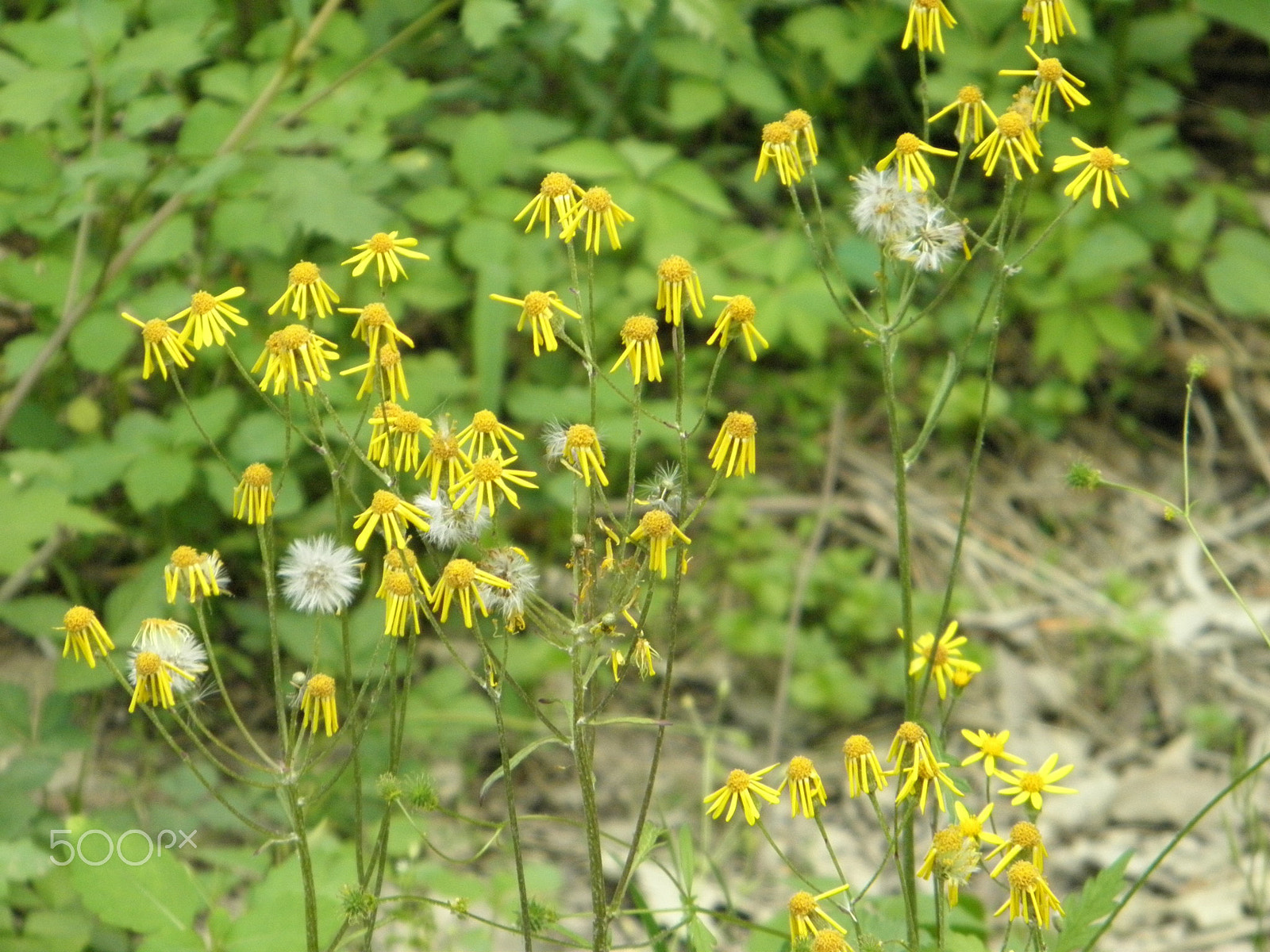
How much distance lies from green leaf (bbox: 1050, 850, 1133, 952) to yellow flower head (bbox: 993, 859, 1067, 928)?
13cm

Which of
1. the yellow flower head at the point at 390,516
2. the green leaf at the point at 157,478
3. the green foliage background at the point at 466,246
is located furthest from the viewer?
the green leaf at the point at 157,478

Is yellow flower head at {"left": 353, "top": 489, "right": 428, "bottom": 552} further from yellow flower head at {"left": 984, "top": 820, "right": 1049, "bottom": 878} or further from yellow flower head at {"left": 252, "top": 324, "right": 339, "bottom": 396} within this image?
yellow flower head at {"left": 984, "top": 820, "right": 1049, "bottom": 878}

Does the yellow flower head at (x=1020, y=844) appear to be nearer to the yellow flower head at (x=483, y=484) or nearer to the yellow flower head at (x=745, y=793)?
the yellow flower head at (x=745, y=793)

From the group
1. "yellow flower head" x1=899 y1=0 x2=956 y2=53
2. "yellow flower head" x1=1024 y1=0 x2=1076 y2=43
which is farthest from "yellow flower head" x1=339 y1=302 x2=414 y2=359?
"yellow flower head" x1=1024 y1=0 x2=1076 y2=43

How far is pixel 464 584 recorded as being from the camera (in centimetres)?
128

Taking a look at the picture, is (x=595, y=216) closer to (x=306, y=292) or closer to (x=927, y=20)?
(x=306, y=292)

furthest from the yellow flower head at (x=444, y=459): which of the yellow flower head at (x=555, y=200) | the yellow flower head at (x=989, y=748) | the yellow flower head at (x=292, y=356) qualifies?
the yellow flower head at (x=989, y=748)

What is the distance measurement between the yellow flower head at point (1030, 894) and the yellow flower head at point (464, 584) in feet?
1.83

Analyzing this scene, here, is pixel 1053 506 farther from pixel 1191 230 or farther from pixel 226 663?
pixel 226 663

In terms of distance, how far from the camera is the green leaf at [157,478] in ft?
7.97

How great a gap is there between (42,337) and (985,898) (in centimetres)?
217

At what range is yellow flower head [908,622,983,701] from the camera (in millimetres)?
1466

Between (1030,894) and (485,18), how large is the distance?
179 centimetres

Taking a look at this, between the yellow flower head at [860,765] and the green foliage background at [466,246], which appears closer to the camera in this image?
the yellow flower head at [860,765]
